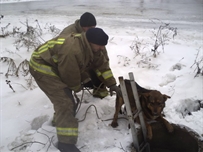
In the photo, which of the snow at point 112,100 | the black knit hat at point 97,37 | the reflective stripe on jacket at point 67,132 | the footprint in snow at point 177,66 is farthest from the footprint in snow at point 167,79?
the reflective stripe on jacket at point 67,132

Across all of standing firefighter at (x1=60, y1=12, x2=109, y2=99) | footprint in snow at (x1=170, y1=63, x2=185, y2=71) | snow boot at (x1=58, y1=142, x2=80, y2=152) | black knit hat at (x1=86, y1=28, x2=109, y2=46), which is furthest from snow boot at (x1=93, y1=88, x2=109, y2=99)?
footprint in snow at (x1=170, y1=63, x2=185, y2=71)

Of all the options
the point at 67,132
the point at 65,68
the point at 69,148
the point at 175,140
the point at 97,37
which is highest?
the point at 97,37

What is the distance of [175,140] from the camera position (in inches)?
104

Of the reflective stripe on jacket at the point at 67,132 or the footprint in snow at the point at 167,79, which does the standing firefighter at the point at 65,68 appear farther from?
the footprint in snow at the point at 167,79

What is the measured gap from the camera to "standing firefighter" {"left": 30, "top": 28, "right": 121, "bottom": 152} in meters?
2.15

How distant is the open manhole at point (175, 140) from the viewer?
2.49 m

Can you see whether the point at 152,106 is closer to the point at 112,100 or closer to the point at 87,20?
the point at 112,100

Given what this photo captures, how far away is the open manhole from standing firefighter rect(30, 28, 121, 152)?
103 cm

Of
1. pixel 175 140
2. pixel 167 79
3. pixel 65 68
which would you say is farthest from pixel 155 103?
pixel 167 79

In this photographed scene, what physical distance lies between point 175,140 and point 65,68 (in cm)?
189

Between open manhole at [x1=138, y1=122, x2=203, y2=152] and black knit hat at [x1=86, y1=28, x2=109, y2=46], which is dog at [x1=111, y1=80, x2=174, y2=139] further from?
black knit hat at [x1=86, y1=28, x2=109, y2=46]

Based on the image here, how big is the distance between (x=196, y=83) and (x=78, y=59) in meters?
2.56

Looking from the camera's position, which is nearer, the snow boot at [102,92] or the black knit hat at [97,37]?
the black knit hat at [97,37]

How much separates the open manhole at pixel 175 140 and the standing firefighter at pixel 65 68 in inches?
40.6
